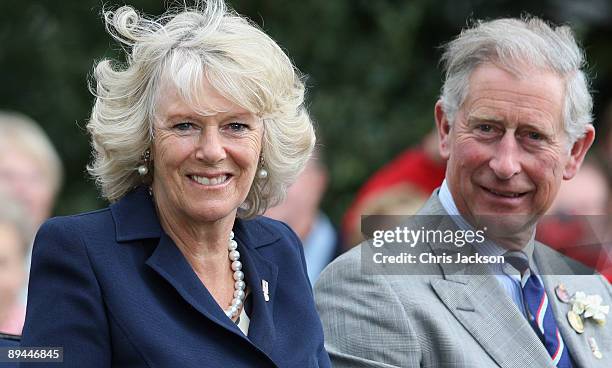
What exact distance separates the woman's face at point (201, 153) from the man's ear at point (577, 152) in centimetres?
105

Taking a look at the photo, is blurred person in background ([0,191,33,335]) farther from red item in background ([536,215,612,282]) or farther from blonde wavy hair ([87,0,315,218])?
red item in background ([536,215,612,282])

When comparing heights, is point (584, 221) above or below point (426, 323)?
above

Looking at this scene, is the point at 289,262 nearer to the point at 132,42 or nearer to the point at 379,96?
the point at 132,42

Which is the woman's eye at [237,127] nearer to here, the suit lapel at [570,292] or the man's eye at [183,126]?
the man's eye at [183,126]

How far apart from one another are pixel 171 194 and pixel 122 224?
5.6 inches

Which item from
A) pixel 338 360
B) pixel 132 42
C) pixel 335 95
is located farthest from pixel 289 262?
pixel 335 95

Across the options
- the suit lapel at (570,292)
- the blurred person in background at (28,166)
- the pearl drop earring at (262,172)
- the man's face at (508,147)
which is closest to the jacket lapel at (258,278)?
the pearl drop earring at (262,172)

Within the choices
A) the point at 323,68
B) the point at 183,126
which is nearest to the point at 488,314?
the point at 183,126

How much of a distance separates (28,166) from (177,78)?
2822mm

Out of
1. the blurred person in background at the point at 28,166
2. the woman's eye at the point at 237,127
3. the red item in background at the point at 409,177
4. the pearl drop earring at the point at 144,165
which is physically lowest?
the pearl drop earring at the point at 144,165

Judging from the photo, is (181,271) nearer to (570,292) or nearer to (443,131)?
(443,131)

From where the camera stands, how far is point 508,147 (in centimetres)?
344

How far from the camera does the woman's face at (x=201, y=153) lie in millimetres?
2961

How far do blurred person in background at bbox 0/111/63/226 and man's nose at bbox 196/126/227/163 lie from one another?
2.57m
